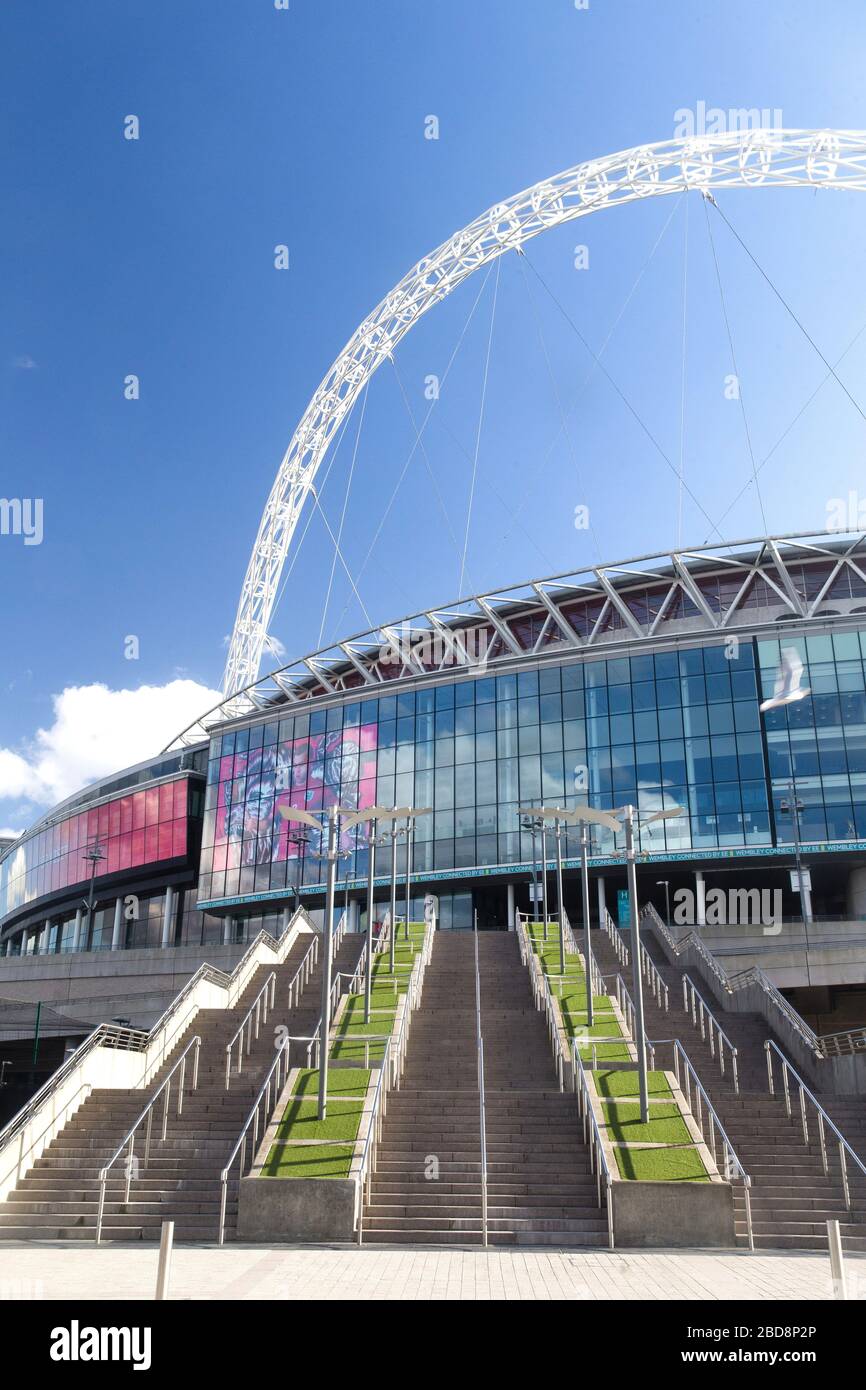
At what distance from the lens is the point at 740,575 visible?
64.3 metres

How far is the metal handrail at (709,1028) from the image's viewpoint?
22344 millimetres

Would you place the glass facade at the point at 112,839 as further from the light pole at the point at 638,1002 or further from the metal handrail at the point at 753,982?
the light pole at the point at 638,1002

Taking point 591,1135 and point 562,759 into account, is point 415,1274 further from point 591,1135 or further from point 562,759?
point 562,759

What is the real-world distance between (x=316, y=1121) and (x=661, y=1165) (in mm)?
5627

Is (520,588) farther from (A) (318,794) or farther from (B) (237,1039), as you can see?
(B) (237,1039)

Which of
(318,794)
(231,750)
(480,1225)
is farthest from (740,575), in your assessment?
(480,1225)

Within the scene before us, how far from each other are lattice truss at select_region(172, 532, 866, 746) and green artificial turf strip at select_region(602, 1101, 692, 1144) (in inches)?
1545

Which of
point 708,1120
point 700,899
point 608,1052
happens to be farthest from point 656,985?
point 700,899

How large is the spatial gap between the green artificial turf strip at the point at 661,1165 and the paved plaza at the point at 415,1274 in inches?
49.8

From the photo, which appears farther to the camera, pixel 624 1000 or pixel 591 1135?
pixel 624 1000

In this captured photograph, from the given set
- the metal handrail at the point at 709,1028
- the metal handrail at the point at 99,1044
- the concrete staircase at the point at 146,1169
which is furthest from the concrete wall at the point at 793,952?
the concrete staircase at the point at 146,1169

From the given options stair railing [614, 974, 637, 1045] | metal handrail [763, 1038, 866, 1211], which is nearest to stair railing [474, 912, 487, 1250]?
stair railing [614, 974, 637, 1045]

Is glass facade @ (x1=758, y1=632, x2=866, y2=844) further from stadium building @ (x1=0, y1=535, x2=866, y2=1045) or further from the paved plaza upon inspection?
the paved plaza

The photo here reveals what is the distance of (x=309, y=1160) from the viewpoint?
664 inches
